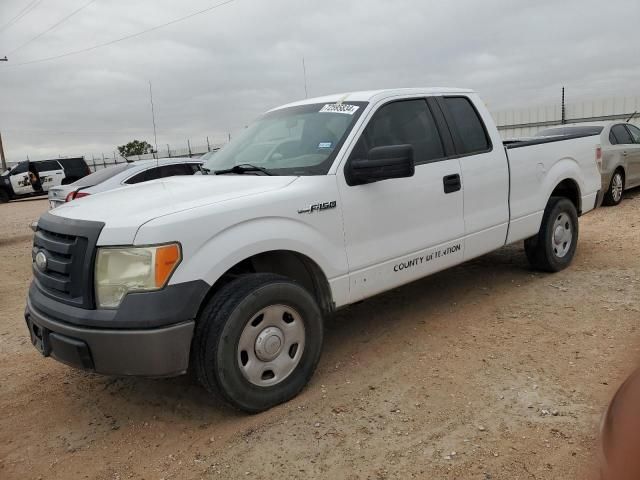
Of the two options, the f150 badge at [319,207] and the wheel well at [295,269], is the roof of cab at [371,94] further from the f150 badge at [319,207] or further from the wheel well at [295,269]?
the wheel well at [295,269]

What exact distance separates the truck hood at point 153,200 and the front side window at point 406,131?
773 millimetres

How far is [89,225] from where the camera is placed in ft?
9.72

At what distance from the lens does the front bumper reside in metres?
2.79

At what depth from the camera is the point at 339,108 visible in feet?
13.3

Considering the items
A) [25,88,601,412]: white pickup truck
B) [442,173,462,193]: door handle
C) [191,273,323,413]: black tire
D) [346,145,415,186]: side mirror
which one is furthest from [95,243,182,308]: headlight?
[442,173,462,193]: door handle

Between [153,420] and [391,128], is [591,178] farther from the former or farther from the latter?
[153,420]

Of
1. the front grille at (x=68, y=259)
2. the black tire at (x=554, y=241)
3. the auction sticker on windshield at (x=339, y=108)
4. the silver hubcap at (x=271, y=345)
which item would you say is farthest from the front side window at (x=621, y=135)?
the front grille at (x=68, y=259)

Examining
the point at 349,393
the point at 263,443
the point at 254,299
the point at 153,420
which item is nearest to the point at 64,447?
the point at 153,420

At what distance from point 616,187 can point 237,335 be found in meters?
9.29

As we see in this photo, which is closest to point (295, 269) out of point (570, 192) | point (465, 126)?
point (465, 126)

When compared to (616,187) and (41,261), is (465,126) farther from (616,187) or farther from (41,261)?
(616,187)

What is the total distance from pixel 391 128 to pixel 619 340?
2290 mm

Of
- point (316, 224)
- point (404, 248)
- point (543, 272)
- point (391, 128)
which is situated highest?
point (391, 128)

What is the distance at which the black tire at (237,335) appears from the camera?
116 inches
